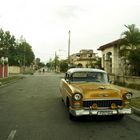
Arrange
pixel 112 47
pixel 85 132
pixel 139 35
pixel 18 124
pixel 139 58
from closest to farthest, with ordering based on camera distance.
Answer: pixel 85 132 < pixel 18 124 < pixel 139 58 < pixel 139 35 < pixel 112 47

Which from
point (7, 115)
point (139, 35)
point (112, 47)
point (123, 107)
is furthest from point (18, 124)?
point (112, 47)

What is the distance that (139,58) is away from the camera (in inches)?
992

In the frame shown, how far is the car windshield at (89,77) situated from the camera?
1088cm

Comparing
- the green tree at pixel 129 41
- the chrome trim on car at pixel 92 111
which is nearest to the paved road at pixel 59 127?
the chrome trim on car at pixel 92 111

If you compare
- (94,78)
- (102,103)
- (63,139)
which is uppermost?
(94,78)

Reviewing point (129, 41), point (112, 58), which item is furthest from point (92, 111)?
point (112, 58)

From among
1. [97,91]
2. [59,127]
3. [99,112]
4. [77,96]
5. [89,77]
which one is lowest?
[59,127]

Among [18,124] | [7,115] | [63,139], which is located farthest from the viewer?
[7,115]

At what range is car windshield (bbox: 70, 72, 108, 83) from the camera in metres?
10.9

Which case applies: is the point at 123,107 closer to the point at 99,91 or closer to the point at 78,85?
the point at 99,91

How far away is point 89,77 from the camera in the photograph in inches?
432

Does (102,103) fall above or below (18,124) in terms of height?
above

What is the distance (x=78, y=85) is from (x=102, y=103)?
4.67 ft

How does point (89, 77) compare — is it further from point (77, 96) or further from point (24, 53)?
point (24, 53)
